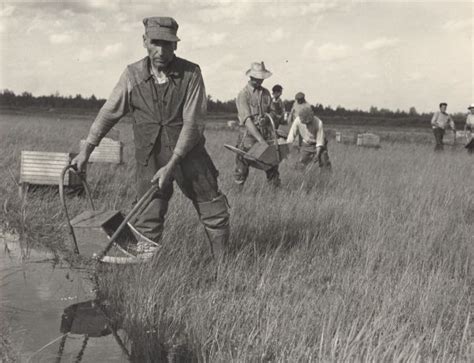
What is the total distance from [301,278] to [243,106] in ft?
14.0

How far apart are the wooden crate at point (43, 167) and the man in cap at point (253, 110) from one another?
214 cm

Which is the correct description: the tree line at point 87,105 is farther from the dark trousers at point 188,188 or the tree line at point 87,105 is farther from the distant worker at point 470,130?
the dark trousers at point 188,188

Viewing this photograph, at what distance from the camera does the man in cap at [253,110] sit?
8672mm

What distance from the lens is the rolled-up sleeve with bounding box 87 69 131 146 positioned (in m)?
4.66

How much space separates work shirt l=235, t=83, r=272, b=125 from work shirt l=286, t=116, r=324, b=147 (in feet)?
Result: 4.56

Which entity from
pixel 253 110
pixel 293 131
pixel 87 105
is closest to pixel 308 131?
pixel 293 131

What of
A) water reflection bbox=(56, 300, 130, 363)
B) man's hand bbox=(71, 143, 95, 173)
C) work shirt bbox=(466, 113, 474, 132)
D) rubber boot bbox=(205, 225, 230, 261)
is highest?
work shirt bbox=(466, 113, 474, 132)

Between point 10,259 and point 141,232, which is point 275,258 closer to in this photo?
point 141,232

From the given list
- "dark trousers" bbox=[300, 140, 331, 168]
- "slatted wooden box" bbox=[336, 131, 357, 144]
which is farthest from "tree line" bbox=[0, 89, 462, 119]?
"dark trousers" bbox=[300, 140, 331, 168]

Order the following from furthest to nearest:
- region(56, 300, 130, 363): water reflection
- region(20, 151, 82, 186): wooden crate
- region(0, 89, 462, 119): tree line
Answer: region(0, 89, 462, 119): tree line → region(20, 151, 82, 186): wooden crate → region(56, 300, 130, 363): water reflection

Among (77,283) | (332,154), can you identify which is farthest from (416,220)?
(332,154)

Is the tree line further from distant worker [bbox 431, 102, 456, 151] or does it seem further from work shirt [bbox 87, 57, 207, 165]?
work shirt [bbox 87, 57, 207, 165]

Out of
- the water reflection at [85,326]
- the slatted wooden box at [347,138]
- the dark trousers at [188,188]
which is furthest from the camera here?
the slatted wooden box at [347,138]

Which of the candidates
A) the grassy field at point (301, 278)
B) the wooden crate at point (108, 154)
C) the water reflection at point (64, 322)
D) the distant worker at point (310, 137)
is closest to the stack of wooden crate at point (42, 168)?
the grassy field at point (301, 278)
